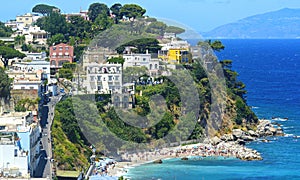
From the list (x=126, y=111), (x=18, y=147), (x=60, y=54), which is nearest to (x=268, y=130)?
(x=126, y=111)

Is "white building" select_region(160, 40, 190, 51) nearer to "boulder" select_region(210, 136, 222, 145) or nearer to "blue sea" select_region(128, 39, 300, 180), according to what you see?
"blue sea" select_region(128, 39, 300, 180)

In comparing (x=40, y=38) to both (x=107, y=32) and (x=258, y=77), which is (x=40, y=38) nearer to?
(x=107, y=32)

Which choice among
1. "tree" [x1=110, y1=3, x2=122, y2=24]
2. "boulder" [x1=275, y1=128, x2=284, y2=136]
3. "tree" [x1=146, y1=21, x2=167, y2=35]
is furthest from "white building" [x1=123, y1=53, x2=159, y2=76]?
"tree" [x1=110, y1=3, x2=122, y2=24]

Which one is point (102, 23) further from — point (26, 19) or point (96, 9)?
point (26, 19)

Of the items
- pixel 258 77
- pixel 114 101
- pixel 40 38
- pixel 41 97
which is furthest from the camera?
pixel 258 77

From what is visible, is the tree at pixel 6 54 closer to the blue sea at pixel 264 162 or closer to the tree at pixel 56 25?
the tree at pixel 56 25

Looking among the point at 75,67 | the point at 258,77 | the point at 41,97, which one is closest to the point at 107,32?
the point at 75,67

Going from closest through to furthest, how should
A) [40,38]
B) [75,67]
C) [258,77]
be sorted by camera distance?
[75,67]
[40,38]
[258,77]

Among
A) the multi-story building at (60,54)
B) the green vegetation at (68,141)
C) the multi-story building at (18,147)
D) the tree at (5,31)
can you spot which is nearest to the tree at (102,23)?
the tree at (5,31)
